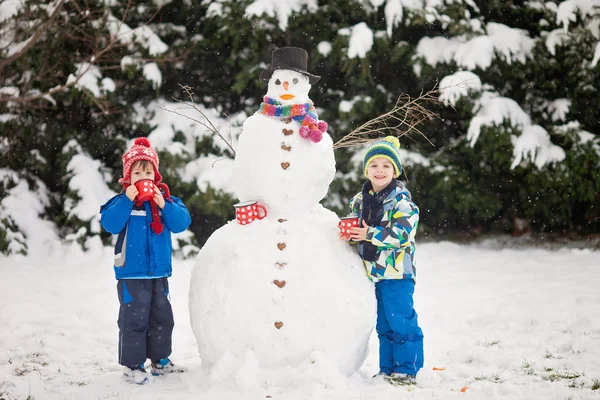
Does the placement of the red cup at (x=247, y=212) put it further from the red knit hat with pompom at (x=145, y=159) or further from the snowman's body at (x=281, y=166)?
the red knit hat with pompom at (x=145, y=159)

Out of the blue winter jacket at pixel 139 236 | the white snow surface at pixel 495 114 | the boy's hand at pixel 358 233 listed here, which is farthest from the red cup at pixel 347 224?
the white snow surface at pixel 495 114

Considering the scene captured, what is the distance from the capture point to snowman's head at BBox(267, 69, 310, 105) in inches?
146

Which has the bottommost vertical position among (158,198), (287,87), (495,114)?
(158,198)

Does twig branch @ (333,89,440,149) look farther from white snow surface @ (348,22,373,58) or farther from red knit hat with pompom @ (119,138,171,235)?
red knit hat with pompom @ (119,138,171,235)

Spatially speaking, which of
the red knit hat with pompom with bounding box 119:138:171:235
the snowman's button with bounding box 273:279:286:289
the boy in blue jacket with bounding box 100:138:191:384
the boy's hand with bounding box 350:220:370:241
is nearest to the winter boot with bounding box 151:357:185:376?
the boy in blue jacket with bounding box 100:138:191:384

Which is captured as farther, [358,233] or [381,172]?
[381,172]

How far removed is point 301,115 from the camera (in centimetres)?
366

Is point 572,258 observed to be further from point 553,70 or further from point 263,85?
point 263,85

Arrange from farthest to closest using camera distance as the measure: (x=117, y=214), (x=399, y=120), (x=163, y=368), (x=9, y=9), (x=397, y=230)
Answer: (x=9, y=9)
(x=399, y=120)
(x=163, y=368)
(x=117, y=214)
(x=397, y=230)

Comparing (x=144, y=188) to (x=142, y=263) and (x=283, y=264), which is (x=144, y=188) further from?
(x=283, y=264)

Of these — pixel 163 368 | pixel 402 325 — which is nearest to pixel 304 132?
pixel 402 325

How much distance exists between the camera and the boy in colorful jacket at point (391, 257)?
353cm

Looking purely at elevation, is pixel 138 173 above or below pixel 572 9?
below

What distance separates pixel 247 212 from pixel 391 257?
0.90m
